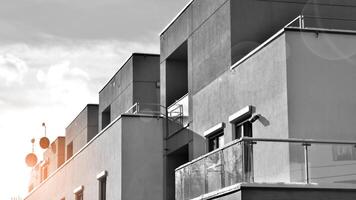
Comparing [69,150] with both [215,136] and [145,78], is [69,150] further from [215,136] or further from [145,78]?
[215,136]

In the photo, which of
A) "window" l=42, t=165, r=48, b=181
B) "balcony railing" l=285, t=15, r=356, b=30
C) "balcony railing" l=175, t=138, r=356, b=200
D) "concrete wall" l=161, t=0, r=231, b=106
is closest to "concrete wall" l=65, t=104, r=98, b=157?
"window" l=42, t=165, r=48, b=181

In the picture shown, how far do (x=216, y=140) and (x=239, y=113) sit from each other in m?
2.85

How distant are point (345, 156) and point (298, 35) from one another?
3.88 metres

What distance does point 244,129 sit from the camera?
23.2 meters

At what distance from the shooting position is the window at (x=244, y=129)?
23.0 meters

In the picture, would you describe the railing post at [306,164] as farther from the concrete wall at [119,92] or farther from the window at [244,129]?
the concrete wall at [119,92]

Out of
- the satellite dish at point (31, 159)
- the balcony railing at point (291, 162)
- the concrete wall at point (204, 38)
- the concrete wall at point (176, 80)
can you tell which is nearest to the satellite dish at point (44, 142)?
the satellite dish at point (31, 159)

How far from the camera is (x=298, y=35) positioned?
20.5 metres

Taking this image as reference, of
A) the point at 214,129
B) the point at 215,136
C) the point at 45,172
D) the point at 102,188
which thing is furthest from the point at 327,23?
the point at 45,172

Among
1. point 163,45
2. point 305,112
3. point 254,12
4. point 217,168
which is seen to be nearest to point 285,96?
point 305,112

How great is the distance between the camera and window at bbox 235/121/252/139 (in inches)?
905

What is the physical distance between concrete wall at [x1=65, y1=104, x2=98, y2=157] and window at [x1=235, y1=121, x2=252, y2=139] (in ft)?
70.4

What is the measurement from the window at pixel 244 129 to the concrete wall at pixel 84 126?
70.4 ft

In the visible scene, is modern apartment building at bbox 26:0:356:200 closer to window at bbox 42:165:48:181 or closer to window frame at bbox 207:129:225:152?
window frame at bbox 207:129:225:152
